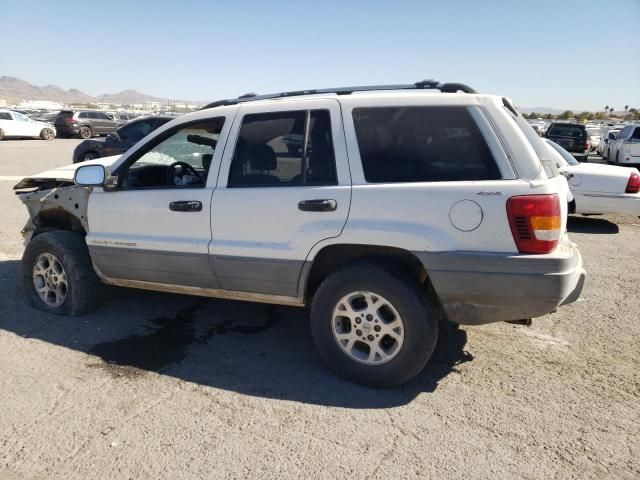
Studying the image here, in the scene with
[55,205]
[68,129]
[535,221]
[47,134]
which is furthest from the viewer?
[68,129]

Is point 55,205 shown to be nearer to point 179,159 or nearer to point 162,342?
point 179,159

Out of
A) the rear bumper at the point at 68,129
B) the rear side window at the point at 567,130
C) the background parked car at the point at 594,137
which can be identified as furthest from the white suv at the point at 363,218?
the rear bumper at the point at 68,129

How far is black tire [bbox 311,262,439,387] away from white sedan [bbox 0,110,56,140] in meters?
30.0

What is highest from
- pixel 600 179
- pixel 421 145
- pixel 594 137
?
pixel 421 145

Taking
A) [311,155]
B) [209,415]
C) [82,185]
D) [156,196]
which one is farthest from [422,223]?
[82,185]

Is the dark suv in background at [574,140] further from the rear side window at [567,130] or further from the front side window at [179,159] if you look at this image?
the front side window at [179,159]

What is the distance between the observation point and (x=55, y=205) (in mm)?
4477

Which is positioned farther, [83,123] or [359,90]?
[83,123]

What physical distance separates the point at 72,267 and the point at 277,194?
2140 mm

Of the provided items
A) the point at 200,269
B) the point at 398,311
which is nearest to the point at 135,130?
the point at 200,269

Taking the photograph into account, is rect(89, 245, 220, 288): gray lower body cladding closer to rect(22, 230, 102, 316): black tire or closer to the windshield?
rect(22, 230, 102, 316): black tire

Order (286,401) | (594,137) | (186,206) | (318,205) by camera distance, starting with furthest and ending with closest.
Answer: (594,137) → (186,206) → (318,205) → (286,401)

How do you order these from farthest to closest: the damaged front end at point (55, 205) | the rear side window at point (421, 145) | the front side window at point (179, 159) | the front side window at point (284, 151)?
1. the damaged front end at point (55, 205)
2. the front side window at point (179, 159)
3. the front side window at point (284, 151)
4. the rear side window at point (421, 145)

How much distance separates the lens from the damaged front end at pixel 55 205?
4.32 metres
